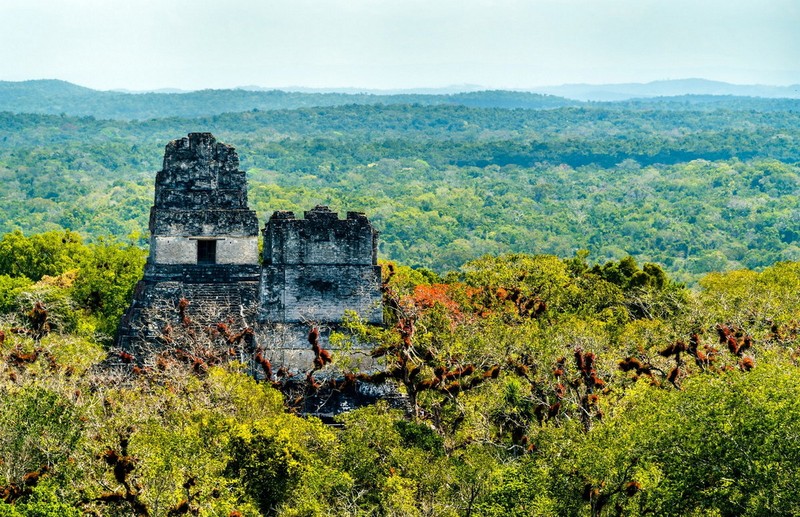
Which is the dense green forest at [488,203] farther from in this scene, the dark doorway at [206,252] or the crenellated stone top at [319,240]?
the crenellated stone top at [319,240]

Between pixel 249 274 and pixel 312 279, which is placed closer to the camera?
pixel 312 279

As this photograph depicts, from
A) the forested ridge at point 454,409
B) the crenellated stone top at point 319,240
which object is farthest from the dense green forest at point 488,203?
the crenellated stone top at point 319,240

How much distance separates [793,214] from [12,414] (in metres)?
134

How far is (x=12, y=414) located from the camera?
19.9 meters

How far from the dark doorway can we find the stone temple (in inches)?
0.9

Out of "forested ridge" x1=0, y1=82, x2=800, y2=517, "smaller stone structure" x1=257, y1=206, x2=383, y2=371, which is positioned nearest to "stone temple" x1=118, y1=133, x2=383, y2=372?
"smaller stone structure" x1=257, y1=206, x2=383, y2=371

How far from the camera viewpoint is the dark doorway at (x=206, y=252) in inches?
1141

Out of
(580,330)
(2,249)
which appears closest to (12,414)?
(580,330)

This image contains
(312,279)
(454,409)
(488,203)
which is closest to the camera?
(454,409)

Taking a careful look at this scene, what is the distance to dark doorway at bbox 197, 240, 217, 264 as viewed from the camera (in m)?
29.0

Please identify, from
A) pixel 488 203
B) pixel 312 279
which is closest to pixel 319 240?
pixel 312 279

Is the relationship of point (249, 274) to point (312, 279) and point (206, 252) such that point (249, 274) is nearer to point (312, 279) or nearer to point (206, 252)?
point (206, 252)

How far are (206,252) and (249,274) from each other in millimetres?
1118

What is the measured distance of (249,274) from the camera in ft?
94.7
